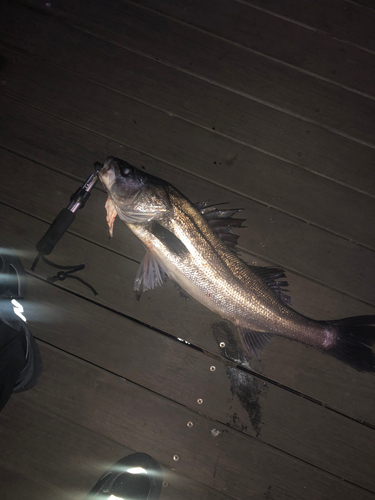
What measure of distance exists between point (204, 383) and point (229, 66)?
3005 millimetres

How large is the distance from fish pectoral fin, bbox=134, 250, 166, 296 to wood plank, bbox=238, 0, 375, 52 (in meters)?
2.82

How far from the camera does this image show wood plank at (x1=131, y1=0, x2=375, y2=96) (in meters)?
2.84

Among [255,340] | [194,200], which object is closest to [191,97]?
[194,200]

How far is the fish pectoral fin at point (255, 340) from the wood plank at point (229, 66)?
6.91ft

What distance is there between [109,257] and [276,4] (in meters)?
3.06

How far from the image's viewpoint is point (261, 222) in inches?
104

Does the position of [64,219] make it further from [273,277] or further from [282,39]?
[282,39]

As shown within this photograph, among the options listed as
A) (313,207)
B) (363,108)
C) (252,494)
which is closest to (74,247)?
(313,207)

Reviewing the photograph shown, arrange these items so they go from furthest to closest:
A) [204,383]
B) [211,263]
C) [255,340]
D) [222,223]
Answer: [204,383]
[255,340]
[222,223]
[211,263]

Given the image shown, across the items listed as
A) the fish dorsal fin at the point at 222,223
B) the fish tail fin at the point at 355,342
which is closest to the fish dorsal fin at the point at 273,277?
the fish dorsal fin at the point at 222,223

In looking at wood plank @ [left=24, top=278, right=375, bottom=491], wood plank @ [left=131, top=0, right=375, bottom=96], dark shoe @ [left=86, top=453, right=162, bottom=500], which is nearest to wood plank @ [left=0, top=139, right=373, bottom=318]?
wood plank @ [left=24, top=278, right=375, bottom=491]

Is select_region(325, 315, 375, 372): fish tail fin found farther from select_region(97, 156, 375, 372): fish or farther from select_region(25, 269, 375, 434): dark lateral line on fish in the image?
select_region(25, 269, 375, 434): dark lateral line on fish

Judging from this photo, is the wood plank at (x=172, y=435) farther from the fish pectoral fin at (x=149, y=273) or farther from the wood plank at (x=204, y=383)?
the fish pectoral fin at (x=149, y=273)

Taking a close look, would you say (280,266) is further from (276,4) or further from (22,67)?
(22,67)
